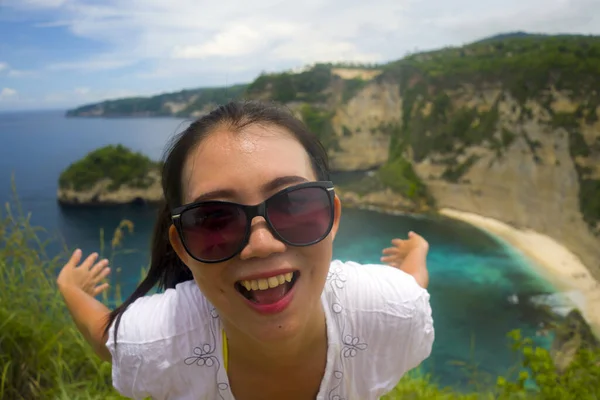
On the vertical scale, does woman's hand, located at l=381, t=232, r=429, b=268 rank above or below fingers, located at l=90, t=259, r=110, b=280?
below

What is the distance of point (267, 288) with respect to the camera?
2.49ft

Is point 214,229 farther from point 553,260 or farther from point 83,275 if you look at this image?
point 553,260

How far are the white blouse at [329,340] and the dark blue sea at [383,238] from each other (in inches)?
344

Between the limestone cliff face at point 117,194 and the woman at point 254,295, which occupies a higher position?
the woman at point 254,295

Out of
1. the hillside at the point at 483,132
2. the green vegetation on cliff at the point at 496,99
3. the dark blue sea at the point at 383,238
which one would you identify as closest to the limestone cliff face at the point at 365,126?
the hillside at the point at 483,132

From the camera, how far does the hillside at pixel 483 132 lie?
16.0 m

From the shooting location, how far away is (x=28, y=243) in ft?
6.11

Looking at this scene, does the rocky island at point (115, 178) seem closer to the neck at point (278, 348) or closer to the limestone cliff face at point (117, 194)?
the limestone cliff face at point (117, 194)

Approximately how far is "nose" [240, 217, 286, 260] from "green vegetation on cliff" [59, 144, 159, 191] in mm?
17089

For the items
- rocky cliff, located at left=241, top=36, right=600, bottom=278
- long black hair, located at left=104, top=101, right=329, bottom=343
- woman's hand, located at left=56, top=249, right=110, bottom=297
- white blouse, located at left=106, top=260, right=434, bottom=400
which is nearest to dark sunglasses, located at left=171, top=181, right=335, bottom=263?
long black hair, located at left=104, top=101, right=329, bottom=343

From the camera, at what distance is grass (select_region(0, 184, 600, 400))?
1.46 meters

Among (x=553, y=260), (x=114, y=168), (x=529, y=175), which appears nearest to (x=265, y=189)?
(x=553, y=260)

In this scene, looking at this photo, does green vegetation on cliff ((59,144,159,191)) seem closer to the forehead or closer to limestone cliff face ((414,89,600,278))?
limestone cliff face ((414,89,600,278))

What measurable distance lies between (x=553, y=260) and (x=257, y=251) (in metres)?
17.4
